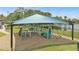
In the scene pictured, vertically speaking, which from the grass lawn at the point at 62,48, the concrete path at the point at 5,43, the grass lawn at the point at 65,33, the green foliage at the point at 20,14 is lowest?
the grass lawn at the point at 62,48

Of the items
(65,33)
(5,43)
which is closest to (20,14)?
(5,43)

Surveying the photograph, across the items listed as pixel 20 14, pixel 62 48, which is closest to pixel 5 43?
pixel 20 14

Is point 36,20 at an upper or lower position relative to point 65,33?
upper

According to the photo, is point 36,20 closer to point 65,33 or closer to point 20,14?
point 20,14

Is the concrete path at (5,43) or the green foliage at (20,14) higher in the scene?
the green foliage at (20,14)

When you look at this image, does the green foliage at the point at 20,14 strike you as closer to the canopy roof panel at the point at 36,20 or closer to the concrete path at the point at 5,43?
the canopy roof panel at the point at 36,20

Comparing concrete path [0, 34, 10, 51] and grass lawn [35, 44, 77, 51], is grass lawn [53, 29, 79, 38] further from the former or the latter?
concrete path [0, 34, 10, 51]

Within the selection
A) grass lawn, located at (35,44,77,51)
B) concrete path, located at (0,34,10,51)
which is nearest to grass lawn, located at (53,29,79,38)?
grass lawn, located at (35,44,77,51)

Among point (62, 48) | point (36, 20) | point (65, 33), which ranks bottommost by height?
point (62, 48)

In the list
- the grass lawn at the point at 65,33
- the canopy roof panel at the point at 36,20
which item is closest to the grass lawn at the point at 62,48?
the grass lawn at the point at 65,33
